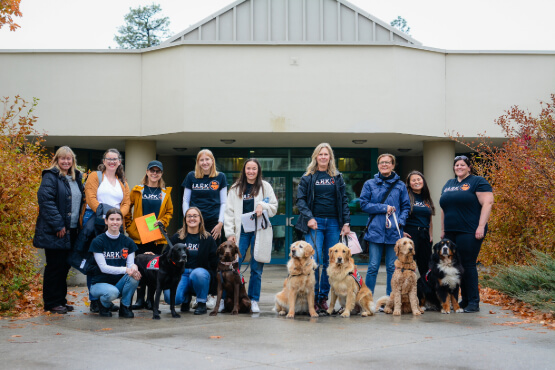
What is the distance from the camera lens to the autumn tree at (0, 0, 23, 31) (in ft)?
34.0

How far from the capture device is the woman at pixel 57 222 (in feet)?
24.2

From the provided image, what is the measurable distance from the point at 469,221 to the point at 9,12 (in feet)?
27.4

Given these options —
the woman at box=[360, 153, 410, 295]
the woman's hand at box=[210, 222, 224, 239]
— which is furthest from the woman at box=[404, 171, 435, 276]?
the woman's hand at box=[210, 222, 224, 239]

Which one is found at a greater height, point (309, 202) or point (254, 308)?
point (309, 202)

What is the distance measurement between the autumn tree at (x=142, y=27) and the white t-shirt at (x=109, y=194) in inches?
1515

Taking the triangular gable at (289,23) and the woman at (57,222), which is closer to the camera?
the woman at (57,222)

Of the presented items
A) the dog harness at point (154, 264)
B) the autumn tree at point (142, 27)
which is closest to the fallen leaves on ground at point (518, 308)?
the dog harness at point (154, 264)

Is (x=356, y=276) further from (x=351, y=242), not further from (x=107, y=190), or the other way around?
(x=107, y=190)

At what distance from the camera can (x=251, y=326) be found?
6.75m

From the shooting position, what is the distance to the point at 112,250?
7.49 meters

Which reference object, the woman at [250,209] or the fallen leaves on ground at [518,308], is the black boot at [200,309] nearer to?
the woman at [250,209]

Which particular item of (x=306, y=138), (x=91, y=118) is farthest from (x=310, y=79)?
(x=91, y=118)

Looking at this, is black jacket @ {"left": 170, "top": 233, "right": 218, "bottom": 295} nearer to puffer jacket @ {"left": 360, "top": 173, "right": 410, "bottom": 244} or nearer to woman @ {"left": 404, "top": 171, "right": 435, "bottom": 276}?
puffer jacket @ {"left": 360, "top": 173, "right": 410, "bottom": 244}

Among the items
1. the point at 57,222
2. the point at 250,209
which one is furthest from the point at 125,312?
the point at 250,209
